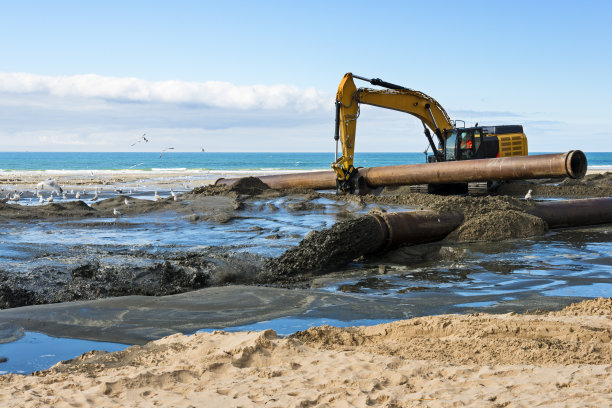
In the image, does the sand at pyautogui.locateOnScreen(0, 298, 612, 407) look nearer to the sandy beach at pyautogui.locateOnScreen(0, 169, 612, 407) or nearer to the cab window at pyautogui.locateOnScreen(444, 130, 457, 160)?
the sandy beach at pyautogui.locateOnScreen(0, 169, 612, 407)

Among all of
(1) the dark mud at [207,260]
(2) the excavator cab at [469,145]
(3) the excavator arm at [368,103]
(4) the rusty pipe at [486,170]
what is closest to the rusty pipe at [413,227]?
(1) the dark mud at [207,260]

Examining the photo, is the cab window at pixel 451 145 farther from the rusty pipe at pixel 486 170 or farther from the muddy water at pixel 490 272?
the muddy water at pixel 490 272

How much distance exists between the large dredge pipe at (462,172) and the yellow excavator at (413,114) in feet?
2.71

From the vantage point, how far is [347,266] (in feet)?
26.8

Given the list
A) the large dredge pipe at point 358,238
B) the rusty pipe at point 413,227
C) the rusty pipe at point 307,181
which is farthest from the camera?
the rusty pipe at point 307,181

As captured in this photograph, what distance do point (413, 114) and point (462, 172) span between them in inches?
143

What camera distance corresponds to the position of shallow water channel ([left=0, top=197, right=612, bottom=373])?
5.50 meters

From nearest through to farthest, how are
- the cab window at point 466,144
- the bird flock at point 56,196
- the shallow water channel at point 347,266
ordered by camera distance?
the shallow water channel at point 347,266, the bird flock at point 56,196, the cab window at point 466,144

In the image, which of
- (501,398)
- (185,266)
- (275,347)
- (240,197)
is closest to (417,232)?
(185,266)

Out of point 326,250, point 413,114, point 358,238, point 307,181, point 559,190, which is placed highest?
point 413,114

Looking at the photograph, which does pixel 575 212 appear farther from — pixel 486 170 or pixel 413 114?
pixel 413 114

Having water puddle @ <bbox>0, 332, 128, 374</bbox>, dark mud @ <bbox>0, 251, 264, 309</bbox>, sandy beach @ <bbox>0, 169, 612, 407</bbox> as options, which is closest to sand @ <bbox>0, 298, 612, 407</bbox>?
sandy beach @ <bbox>0, 169, 612, 407</bbox>

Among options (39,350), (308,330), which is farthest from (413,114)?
(39,350)

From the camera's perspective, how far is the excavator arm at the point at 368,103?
56.3 ft
